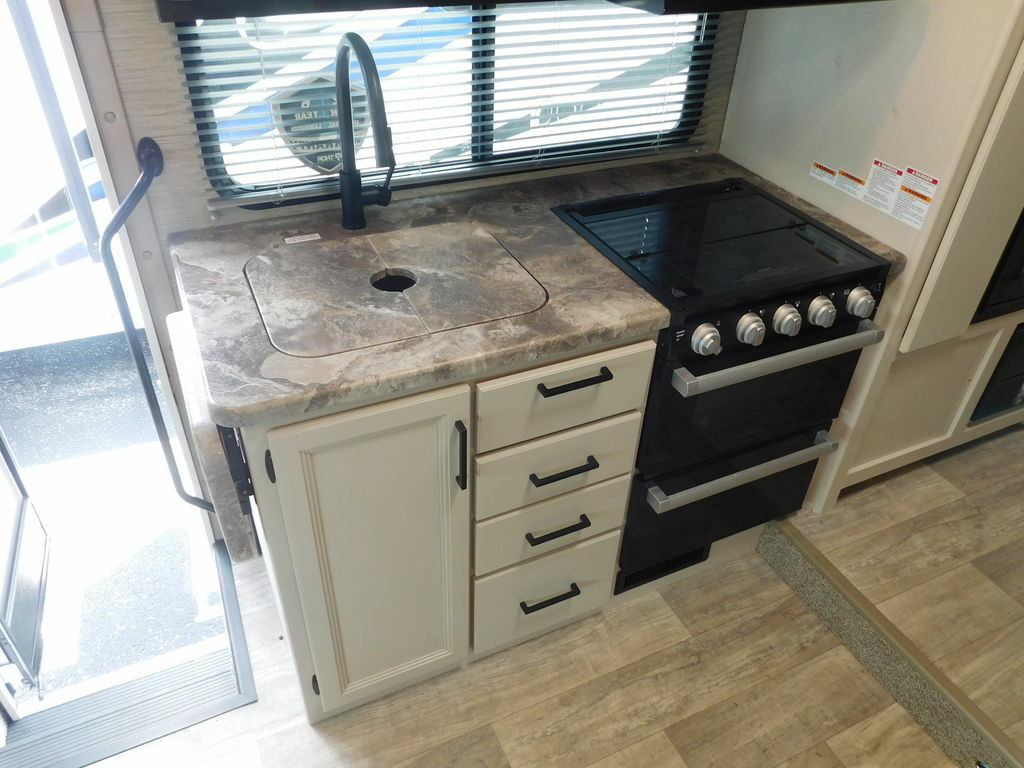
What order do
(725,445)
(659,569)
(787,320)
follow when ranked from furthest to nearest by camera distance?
(659,569), (725,445), (787,320)

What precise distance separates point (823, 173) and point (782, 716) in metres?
1.29

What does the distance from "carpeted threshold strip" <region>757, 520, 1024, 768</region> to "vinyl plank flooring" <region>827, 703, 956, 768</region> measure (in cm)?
3

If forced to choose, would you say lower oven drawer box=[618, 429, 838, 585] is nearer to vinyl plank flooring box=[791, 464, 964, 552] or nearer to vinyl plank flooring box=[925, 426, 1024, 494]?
vinyl plank flooring box=[791, 464, 964, 552]

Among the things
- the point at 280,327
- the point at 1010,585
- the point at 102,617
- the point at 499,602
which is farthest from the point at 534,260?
the point at 1010,585

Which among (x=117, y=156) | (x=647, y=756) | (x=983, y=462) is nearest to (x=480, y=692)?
(x=647, y=756)

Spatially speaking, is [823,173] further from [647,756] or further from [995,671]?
[647,756]

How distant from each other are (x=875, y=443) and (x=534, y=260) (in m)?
1.20

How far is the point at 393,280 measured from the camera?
5.10 ft

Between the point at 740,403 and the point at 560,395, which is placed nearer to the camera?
the point at 560,395

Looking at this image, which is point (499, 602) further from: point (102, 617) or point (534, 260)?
point (102, 617)

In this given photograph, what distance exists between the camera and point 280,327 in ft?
4.36

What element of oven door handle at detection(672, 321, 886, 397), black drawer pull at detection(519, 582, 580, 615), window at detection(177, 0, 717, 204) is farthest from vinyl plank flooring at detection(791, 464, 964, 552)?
window at detection(177, 0, 717, 204)

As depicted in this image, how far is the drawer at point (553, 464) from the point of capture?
4.82 ft

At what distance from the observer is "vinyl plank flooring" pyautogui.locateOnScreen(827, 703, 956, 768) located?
5.44 ft
